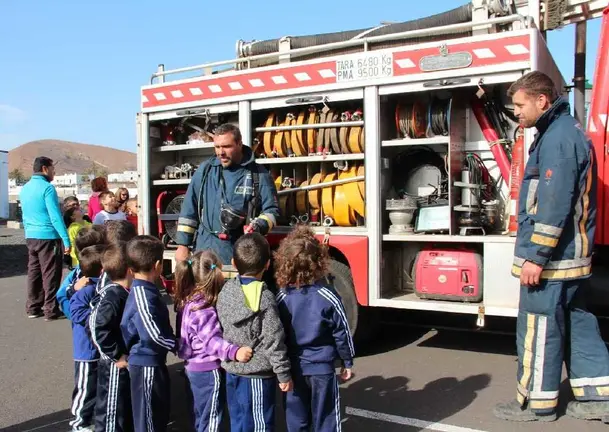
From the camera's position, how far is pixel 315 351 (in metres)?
3.21

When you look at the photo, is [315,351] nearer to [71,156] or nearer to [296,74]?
[296,74]

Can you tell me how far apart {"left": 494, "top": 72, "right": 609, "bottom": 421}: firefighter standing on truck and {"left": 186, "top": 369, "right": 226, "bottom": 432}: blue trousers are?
1.91 meters

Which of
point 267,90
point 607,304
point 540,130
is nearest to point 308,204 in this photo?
point 267,90

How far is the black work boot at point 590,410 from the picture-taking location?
3881 millimetres

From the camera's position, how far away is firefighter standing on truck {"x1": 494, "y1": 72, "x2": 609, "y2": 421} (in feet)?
12.3

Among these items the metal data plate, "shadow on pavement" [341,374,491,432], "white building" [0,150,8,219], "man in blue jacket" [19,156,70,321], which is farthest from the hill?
"shadow on pavement" [341,374,491,432]

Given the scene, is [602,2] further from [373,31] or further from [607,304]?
[607,304]

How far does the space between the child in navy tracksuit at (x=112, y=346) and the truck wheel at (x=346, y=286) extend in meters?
2.13

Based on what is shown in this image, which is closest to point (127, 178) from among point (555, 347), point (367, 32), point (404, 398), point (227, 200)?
point (367, 32)

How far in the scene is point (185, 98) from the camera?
6.17m

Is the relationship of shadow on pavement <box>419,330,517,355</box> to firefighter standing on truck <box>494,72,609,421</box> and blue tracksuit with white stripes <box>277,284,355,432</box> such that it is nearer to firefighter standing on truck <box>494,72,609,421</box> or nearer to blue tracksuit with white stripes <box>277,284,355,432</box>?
firefighter standing on truck <box>494,72,609,421</box>

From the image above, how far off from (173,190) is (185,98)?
42.6 inches

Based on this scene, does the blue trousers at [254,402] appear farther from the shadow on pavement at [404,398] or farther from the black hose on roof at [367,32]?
the black hose on roof at [367,32]

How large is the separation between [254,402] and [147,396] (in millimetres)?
620
